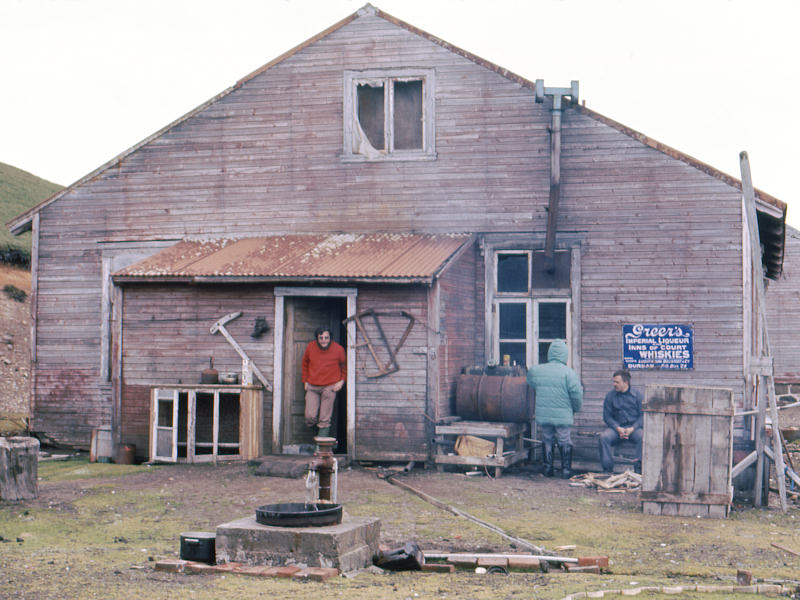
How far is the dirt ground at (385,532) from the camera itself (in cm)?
657

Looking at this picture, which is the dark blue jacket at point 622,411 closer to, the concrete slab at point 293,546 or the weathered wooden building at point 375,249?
the weathered wooden building at point 375,249

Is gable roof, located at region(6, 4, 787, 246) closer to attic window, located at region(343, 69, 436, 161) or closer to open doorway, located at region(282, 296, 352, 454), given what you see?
attic window, located at region(343, 69, 436, 161)

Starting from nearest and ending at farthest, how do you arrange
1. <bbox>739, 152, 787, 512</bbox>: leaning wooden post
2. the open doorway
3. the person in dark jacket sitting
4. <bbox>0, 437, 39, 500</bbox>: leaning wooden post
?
<bbox>0, 437, 39, 500</bbox>: leaning wooden post → <bbox>739, 152, 787, 512</bbox>: leaning wooden post → the person in dark jacket sitting → the open doorway

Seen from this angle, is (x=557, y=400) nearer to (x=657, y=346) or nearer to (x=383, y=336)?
(x=657, y=346)

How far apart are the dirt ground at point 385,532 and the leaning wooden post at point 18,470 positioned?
22 centimetres

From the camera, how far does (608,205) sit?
47.0 feet

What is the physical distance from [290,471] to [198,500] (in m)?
1.75

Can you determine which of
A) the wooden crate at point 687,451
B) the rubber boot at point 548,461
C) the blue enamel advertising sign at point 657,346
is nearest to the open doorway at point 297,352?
the rubber boot at point 548,461

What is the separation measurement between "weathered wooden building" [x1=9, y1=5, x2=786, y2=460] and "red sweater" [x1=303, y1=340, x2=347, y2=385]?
0.25 metres

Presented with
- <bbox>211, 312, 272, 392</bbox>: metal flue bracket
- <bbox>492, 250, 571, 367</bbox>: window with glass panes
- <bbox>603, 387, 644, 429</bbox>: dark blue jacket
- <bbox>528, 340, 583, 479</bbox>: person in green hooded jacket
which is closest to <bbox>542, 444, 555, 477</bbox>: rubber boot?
<bbox>528, 340, 583, 479</bbox>: person in green hooded jacket

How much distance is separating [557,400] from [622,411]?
3.13 ft

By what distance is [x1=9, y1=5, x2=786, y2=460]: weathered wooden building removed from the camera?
44.9ft

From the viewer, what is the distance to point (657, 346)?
13977 millimetres

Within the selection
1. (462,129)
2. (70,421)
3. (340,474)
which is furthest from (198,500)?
(462,129)
